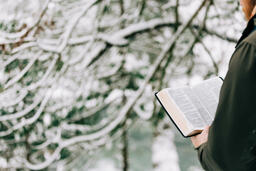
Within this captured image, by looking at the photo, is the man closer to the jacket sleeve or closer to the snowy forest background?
the jacket sleeve

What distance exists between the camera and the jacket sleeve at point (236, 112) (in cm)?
85

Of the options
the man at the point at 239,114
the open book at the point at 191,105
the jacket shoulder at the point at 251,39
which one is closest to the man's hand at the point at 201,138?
the open book at the point at 191,105

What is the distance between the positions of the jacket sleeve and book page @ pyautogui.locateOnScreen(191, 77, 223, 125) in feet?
1.18

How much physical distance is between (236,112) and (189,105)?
0.43m

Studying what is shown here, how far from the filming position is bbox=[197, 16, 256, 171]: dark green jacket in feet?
2.81

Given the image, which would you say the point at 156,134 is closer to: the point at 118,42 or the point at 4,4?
the point at 118,42

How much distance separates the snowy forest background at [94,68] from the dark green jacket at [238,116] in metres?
2.19

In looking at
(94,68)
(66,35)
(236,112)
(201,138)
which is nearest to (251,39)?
(236,112)

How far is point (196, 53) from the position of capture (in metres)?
4.97

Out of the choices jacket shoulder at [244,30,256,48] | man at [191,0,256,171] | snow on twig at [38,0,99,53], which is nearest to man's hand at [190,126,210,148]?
man at [191,0,256,171]

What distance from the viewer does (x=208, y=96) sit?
138 cm

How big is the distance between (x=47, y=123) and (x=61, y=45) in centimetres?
195

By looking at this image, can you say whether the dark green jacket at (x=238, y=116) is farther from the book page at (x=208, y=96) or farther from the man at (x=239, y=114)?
the book page at (x=208, y=96)

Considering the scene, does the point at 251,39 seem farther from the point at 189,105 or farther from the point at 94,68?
the point at 94,68
